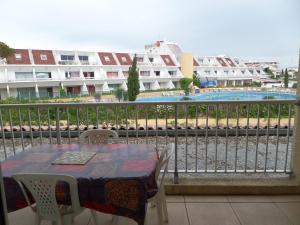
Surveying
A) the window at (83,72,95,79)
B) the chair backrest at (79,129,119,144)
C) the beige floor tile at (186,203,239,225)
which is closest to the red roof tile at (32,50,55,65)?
the window at (83,72,95,79)

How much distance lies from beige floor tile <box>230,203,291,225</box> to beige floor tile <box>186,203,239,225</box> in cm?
8

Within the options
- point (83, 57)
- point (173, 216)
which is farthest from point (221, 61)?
point (173, 216)

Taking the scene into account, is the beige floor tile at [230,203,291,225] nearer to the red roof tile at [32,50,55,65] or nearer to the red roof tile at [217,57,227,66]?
the red roof tile at [32,50,55,65]

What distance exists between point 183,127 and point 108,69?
9.10 m

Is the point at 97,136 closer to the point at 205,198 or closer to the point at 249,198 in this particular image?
the point at 205,198

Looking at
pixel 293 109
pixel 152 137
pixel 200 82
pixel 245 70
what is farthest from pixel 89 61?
pixel 293 109

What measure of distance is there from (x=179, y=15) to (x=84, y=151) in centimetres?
330

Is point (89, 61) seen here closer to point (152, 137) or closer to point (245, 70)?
point (245, 70)

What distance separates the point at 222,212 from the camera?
228 centimetres

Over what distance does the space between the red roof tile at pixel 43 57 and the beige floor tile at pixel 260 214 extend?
12838 mm

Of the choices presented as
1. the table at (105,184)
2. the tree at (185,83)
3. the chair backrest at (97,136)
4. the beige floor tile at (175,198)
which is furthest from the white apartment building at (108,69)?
the table at (105,184)

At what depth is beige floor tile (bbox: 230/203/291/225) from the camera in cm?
213

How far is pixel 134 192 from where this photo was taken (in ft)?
4.88

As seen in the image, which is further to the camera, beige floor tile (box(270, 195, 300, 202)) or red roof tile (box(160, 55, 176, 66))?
red roof tile (box(160, 55, 176, 66))
